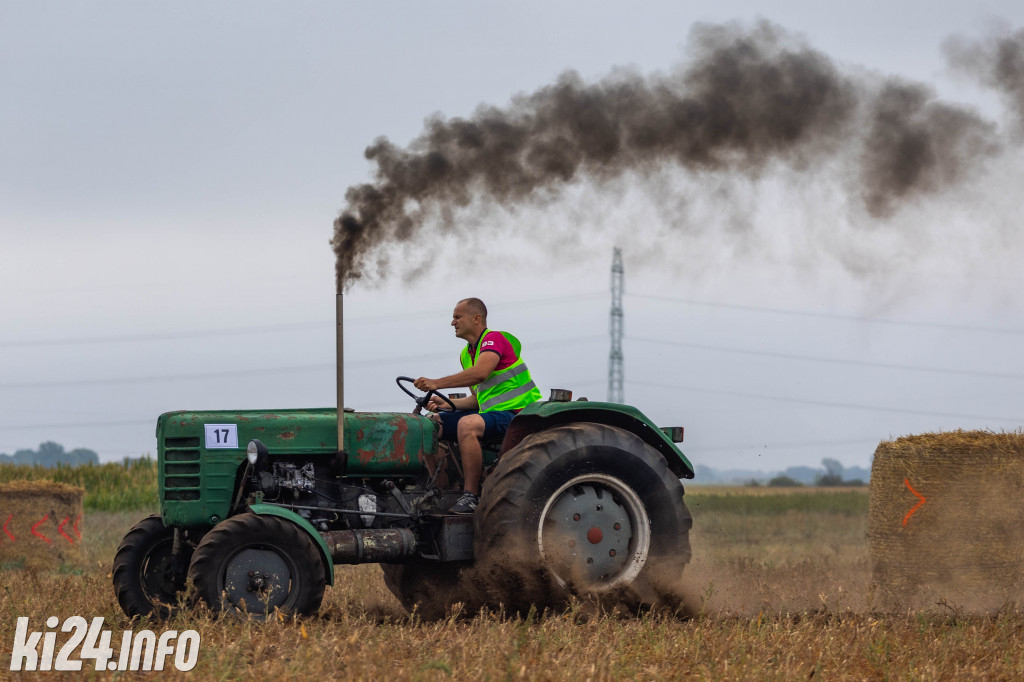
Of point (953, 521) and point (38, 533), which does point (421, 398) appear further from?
point (38, 533)

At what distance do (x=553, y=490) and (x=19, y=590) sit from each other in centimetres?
414

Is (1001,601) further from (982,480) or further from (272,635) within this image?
(272,635)

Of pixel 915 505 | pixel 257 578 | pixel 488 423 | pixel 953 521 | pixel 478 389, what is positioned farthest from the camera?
pixel 915 505

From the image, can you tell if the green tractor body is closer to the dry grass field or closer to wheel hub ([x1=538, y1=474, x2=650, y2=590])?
wheel hub ([x1=538, y1=474, x2=650, y2=590])

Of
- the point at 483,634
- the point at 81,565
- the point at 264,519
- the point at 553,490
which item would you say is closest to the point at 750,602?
the point at 553,490

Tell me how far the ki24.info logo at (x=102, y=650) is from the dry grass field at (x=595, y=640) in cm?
10

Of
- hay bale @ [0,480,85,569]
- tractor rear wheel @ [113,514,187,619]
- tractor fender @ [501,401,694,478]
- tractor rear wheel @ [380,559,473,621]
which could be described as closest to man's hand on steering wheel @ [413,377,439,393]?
tractor fender @ [501,401,694,478]

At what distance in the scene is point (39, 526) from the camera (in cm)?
1508

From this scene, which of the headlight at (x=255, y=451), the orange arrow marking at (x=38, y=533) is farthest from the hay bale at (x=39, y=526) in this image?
the headlight at (x=255, y=451)

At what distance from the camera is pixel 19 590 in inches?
340

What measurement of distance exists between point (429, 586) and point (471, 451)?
4.13 ft

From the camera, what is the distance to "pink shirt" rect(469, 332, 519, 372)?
7855 mm

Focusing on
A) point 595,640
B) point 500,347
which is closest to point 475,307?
point 500,347

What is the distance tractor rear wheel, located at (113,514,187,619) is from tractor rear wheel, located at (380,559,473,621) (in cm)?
151
